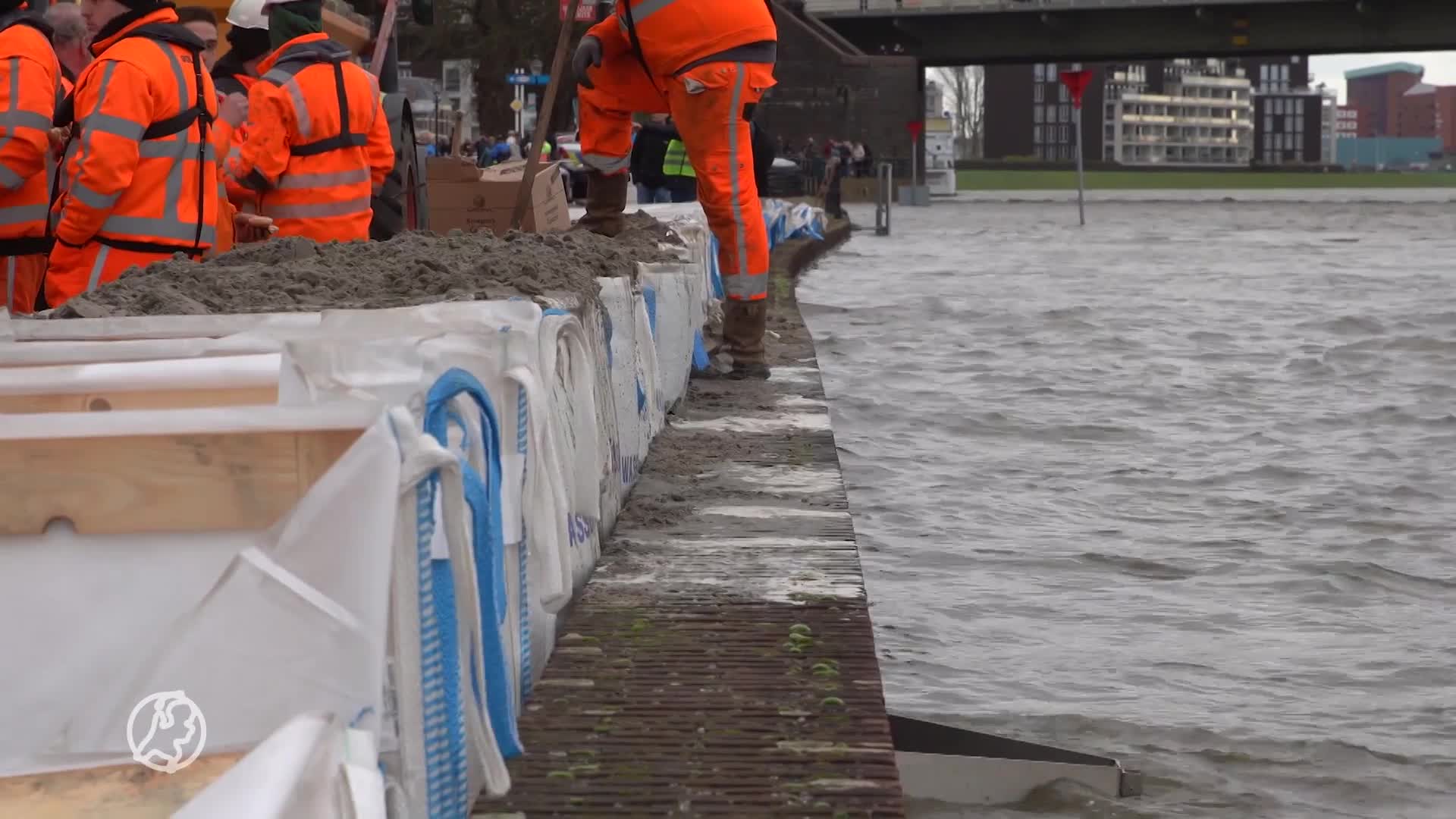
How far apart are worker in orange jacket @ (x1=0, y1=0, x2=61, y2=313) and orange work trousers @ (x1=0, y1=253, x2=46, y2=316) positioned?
8cm

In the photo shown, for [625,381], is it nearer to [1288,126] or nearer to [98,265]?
[98,265]

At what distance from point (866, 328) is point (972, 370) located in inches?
115

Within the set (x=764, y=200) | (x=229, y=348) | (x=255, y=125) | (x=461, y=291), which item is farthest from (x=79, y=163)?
(x=764, y=200)

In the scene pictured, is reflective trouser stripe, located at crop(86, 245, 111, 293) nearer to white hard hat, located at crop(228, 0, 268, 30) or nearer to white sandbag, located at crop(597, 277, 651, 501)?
white sandbag, located at crop(597, 277, 651, 501)

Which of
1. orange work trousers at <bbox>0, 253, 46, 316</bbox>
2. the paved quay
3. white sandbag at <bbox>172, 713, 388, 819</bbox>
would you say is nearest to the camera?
white sandbag at <bbox>172, 713, 388, 819</bbox>

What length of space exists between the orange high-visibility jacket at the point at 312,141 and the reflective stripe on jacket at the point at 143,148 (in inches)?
13.7

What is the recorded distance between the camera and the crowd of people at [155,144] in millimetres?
5953

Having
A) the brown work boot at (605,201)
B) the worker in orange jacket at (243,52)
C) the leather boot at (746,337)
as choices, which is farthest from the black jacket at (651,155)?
the brown work boot at (605,201)

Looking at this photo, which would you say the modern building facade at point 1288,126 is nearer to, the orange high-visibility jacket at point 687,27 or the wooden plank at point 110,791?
the orange high-visibility jacket at point 687,27

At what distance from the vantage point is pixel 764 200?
23531mm

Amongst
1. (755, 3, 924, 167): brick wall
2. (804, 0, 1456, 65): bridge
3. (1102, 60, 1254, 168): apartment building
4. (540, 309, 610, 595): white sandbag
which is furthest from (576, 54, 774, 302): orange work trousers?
(1102, 60, 1254, 168): apartment building

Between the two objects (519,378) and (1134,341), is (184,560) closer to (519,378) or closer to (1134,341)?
(519,378)

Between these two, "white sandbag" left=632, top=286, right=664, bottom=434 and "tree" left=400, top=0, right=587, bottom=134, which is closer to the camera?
"white sandbag" left=632, top=286, right=664, bottom=434

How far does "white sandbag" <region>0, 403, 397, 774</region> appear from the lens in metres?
2.22
